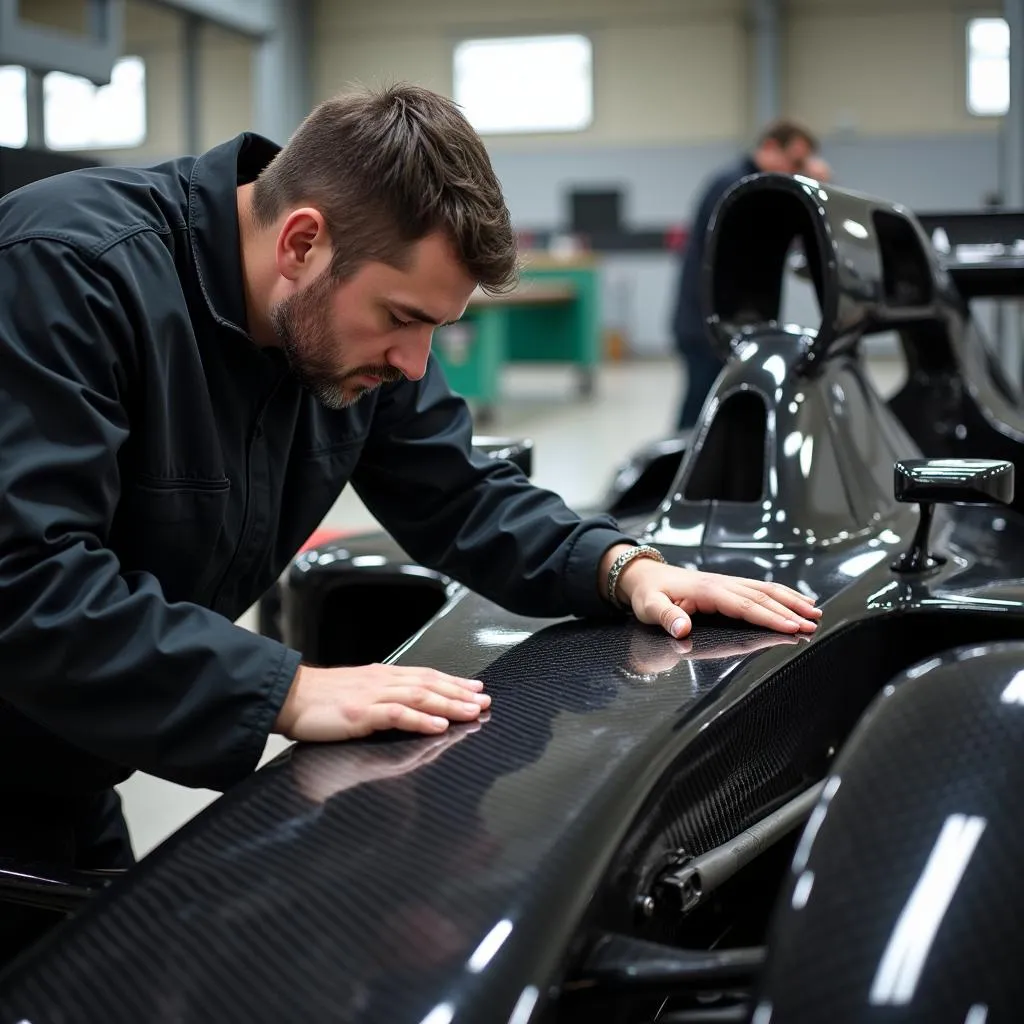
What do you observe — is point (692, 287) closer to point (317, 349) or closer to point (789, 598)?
point (789, 598)

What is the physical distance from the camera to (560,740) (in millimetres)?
1174

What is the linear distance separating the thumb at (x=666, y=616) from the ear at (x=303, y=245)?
0.50 meters

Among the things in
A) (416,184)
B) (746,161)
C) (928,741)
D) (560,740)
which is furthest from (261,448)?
(746,161)

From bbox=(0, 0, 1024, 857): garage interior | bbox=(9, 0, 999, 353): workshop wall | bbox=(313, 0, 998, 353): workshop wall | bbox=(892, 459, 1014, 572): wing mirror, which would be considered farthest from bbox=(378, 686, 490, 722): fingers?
bbox=(9, 0, 999, 353): workshop wall

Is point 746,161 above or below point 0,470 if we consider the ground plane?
above

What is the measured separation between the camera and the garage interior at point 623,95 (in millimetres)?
18016

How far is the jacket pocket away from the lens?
4.61ft

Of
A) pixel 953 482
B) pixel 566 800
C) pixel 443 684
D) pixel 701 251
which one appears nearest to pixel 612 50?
pixel 701 251

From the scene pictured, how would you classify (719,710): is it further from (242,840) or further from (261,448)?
(261,448)

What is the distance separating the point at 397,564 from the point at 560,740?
1.04 meters

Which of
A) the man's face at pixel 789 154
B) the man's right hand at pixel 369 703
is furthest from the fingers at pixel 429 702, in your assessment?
the man's face at pixel 789 154

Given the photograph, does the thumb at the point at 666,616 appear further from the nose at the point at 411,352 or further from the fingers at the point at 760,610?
the nose at the point at 411,352

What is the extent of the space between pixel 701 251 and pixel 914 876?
20.0ft

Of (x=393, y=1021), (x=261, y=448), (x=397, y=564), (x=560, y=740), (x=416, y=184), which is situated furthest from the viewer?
(x=397, y=564)
